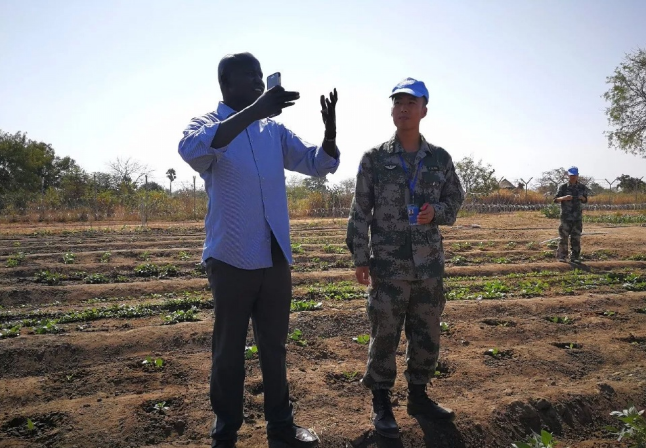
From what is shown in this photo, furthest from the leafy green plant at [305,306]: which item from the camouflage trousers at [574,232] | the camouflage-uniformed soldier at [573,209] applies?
the camouflage trousers at [574,232]

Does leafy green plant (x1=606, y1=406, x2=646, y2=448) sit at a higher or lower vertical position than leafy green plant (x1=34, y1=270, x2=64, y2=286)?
lower

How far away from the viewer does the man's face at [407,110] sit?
300 cm

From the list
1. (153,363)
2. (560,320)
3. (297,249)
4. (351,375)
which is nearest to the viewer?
(351,375)

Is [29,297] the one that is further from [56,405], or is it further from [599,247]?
[599,247]

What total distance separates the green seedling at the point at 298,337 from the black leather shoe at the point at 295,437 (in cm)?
184

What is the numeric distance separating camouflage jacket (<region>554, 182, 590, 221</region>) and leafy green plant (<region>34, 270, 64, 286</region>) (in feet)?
31.9

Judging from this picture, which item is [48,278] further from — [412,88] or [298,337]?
[412,88]

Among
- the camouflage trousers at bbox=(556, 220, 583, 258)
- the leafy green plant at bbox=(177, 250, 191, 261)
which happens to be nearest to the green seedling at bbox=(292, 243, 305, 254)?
the leafy green plant at bbox=(177, 250, 191, 261)

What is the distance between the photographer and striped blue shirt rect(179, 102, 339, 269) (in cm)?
249

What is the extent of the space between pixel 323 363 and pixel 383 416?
129cm

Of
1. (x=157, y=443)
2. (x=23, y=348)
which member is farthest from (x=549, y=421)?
(x=23, y=348)

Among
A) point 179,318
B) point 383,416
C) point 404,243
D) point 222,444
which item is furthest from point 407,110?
point 179,318

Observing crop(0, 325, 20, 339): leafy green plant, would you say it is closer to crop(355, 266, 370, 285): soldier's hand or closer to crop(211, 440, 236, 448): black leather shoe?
crop(211, 440, 236, 448): black leather shoe

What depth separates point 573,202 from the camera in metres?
10.3
